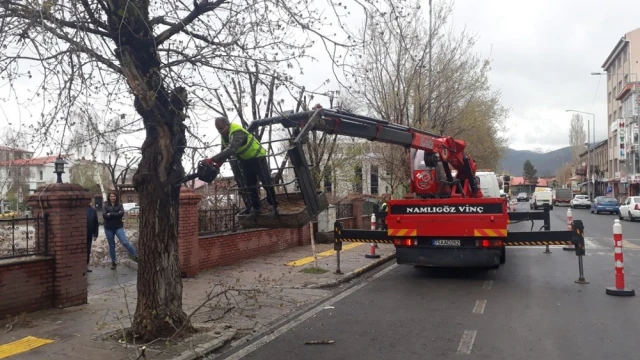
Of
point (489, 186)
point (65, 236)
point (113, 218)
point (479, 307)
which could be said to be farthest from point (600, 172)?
point (65, 236)

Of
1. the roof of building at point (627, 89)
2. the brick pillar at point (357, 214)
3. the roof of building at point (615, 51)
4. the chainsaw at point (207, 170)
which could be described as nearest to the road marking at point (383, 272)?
the chainsaw at point (207, 170)

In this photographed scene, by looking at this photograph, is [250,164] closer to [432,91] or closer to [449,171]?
[449,171]

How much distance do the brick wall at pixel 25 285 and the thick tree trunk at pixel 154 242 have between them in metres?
2.17

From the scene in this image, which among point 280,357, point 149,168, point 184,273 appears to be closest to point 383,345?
point 280,357

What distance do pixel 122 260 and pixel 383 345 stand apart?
27.9ft

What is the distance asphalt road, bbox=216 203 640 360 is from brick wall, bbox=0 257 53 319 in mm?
3350

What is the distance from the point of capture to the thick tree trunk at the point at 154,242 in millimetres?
6426

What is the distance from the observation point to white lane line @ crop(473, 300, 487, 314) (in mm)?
8219

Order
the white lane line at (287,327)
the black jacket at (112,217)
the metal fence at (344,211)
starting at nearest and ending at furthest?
the white lane line at (287,327) → the black jacket at (112,217) → the metal fence at (344,211)

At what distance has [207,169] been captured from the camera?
6199 millimetres

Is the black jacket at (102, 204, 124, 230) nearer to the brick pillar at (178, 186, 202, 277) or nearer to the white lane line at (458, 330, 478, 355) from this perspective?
the brick pillar at (178, 186, 202, 277)

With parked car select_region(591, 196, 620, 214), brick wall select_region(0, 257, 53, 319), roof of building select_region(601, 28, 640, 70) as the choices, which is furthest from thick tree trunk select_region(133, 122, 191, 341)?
roof of building select_region(601, 28, 640, 70)

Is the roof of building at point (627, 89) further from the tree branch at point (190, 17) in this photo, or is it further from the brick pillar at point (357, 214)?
the tree branch at point (190, 17)

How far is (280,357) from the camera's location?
6.07 meters
